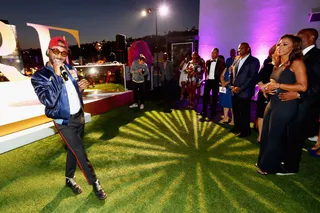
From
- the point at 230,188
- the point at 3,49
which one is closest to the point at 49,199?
the point at 230,188

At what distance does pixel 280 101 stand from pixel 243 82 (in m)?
1.40

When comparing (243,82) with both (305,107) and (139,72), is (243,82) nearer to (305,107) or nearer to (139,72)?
(305,107)

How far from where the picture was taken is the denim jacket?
179 centimetres

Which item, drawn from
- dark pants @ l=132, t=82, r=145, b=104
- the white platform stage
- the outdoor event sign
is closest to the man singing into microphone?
the white platform stage

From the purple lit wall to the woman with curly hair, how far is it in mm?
5095

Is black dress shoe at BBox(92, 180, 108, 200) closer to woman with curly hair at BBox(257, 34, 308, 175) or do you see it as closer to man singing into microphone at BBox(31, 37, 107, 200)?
man singing into microphone at BBox(31, 37, 107, 200)

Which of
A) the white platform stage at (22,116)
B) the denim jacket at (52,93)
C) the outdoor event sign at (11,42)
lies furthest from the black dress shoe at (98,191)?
the outdoor event sign at (11,42)

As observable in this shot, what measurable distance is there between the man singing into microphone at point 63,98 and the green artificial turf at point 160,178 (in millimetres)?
475

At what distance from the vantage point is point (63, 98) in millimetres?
1905

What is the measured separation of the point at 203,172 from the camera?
9.08ft

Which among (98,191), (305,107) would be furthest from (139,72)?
(305,107)

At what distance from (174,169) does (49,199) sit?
1699 millimetres

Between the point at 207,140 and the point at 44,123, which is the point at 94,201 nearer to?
the point at 207,140

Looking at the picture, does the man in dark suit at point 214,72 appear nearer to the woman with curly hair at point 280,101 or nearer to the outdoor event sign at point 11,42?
the woman with curly hair at point 280,101
